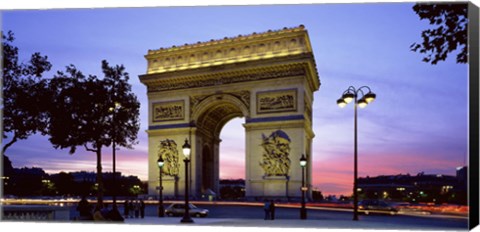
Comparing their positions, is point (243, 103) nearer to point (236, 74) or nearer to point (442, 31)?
point (236, 74)

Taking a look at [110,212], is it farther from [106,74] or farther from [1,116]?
[106,74]

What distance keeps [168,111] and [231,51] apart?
21.8 feet

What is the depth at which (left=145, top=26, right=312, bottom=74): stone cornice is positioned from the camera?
37906 mm

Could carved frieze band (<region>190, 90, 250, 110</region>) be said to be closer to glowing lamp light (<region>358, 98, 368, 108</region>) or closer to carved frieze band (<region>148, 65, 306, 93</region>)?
carved frieze band (<region>148, 65, 306, 93</region>)

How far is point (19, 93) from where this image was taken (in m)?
24.0

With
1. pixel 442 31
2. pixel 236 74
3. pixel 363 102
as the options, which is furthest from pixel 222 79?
pixel 442 31

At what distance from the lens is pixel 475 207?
1778 cm

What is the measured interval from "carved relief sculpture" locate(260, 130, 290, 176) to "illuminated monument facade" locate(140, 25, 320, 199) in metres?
0.06

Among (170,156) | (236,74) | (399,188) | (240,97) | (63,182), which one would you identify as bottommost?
(399,188)

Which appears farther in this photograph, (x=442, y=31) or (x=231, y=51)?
(x=231, y=51)

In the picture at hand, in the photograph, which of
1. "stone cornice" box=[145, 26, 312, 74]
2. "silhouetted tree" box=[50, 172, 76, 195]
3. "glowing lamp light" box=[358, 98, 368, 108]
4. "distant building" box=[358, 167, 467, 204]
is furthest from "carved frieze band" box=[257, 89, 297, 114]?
"silhouetted tree" box=[50, 172, 76, 195]

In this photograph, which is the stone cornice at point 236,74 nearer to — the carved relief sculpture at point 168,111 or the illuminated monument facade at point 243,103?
the illuminated monument facade at point 243,103

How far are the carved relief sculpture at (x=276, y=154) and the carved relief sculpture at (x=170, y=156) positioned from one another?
273 inches

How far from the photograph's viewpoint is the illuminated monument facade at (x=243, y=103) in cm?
3772
